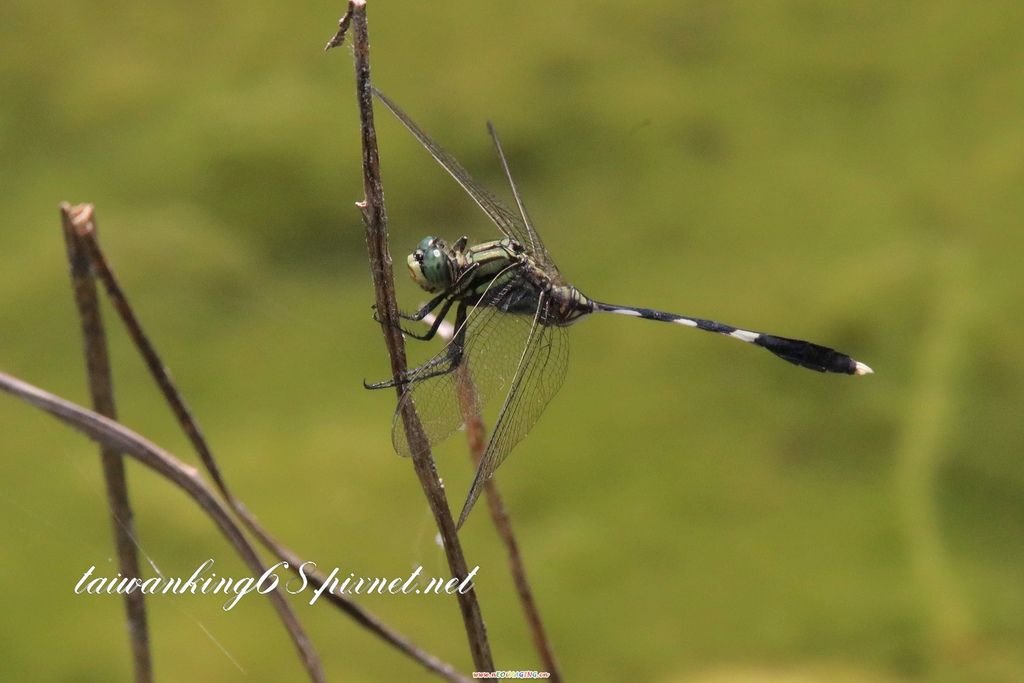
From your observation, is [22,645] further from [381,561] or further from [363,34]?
[363,34]

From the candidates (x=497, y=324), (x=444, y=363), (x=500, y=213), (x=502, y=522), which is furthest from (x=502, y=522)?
(x=500, y=213)

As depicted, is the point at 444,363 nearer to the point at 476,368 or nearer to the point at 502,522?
the point at 476,368

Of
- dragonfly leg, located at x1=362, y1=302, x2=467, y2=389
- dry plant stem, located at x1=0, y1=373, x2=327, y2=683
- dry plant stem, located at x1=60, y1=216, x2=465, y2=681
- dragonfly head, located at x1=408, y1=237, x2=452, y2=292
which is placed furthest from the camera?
dragonfly head, located at x1=408, y1=237, x2=452, y2=292

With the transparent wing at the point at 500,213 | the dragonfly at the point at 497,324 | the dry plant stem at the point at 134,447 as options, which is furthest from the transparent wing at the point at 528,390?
the dry plant stem at the point at 134,447

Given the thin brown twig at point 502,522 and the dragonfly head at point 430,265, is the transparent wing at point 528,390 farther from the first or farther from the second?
the dragonfly head at point 430,265

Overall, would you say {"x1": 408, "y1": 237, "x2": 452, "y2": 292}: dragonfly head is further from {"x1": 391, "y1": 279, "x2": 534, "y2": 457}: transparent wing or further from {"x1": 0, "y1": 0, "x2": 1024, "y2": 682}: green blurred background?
{"x1": 0, "y1": 0, "x2": 1024, "y2": 682}: green blurred background

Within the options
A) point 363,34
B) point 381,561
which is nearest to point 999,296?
point 381,561

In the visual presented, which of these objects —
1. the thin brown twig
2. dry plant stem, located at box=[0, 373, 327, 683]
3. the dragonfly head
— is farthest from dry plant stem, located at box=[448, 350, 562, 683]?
dry plant stem, located at box=[0, 373, 327, 683]
